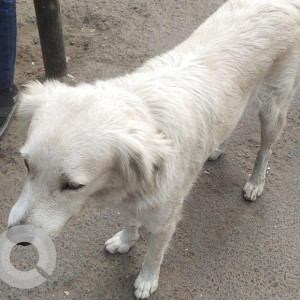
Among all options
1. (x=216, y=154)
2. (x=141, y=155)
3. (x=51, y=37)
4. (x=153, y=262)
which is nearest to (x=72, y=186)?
(x=141, y=155)

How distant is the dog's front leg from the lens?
2691 millimetres

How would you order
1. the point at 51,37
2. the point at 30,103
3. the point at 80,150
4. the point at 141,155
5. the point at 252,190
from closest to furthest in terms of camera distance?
the point at 80,150
the point at 141,155
the point at 30,103
the point at 252,190
the point at 51,37

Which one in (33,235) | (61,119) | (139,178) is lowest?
(33,235)

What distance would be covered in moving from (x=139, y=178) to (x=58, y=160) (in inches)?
17.3

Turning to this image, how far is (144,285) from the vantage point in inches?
117

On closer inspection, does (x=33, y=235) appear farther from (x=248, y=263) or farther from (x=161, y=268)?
(x=248, y=263)

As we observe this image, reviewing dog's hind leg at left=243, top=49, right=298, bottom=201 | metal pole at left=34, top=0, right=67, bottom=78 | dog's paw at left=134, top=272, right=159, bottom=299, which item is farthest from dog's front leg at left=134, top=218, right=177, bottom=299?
metal pole at left=34, top=0, right=67, bottom=78

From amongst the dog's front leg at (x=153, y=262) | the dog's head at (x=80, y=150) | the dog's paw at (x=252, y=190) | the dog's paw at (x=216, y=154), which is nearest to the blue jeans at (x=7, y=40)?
the dog's head at (x=80, y=150)

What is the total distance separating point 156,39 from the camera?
505 cm

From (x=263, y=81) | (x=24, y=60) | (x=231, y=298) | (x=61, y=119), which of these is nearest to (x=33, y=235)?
(x=61, y=119)

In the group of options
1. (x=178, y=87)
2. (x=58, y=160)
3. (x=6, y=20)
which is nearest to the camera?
(x=58, y=160)

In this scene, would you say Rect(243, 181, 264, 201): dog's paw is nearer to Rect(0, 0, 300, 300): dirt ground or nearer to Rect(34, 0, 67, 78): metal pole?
Rect(0, 0, 300, 300): dirt ground

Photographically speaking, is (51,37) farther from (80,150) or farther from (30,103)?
(80,150)

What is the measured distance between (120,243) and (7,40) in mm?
1719
